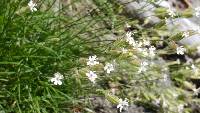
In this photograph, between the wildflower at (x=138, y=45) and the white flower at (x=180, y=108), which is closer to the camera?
the wildflower at (x=138, y=45)

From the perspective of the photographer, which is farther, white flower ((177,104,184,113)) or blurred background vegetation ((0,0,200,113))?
white flower ((177,104,184,113))

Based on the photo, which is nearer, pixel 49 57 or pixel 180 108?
pixel 49 57

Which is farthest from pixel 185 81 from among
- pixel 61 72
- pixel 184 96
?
pixel 61 72

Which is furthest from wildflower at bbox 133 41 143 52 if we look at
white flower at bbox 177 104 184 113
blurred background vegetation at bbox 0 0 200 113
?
white flower at bbox 177 104 184 113

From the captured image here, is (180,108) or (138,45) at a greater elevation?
(138,45)

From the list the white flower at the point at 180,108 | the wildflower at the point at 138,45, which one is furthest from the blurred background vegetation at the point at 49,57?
the white flower at the point at 180,108

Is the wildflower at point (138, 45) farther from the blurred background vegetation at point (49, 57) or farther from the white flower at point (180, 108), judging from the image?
the white flower at point (180, 108)

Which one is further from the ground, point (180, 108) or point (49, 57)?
point (49, 57)

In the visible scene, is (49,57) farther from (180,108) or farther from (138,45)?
(180,108)

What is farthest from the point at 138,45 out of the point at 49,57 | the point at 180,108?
the point at 180,108

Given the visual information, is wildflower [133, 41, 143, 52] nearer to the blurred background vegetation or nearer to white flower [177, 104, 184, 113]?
the blurred background vegetation

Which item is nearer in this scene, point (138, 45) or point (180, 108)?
point (138, 45)
